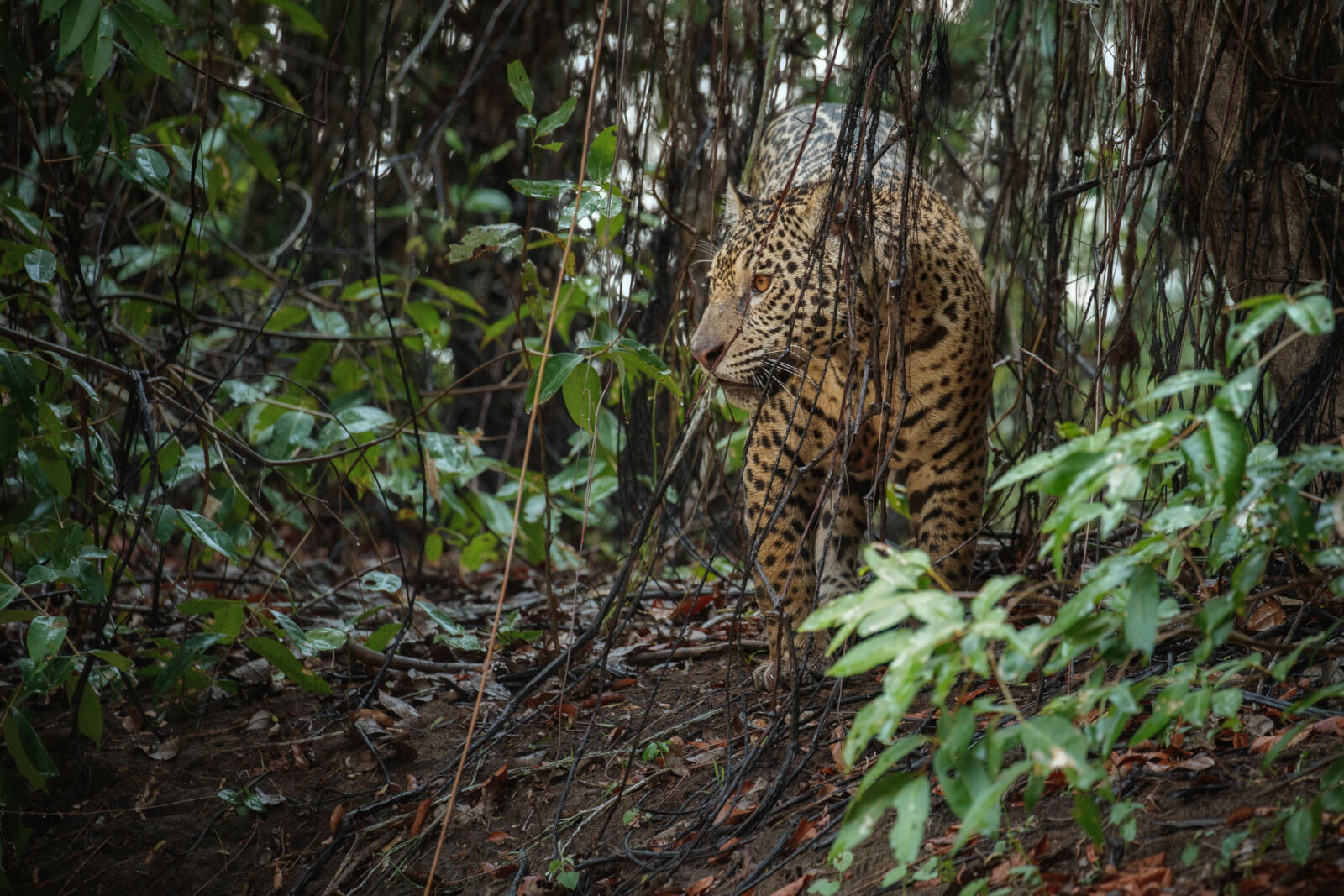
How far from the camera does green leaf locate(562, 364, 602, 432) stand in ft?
10.4

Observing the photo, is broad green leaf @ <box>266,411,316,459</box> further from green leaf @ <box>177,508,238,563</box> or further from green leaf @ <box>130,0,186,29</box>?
green leaf @ <box>130,0,186,29</box>

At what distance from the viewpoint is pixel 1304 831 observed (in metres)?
1.62

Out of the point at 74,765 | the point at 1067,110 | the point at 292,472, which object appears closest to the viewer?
the point at 74,765

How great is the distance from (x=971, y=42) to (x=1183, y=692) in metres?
4.97

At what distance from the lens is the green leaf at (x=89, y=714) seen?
3.07 m

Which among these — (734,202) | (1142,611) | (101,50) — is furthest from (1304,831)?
(101,50)

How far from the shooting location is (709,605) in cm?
461

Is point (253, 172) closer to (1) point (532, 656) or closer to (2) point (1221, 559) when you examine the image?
(1) point (532, 656)

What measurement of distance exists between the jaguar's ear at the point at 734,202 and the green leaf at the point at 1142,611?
2.45 metres

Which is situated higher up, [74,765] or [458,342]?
[458,342]

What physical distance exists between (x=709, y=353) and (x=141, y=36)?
1.90 metres

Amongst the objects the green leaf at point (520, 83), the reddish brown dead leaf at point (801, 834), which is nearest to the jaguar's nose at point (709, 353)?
the green leaf at point (520, 83)

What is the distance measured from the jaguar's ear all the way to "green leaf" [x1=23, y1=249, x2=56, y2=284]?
2.31 meters

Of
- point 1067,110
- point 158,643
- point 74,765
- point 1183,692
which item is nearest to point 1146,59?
point 1067,110
